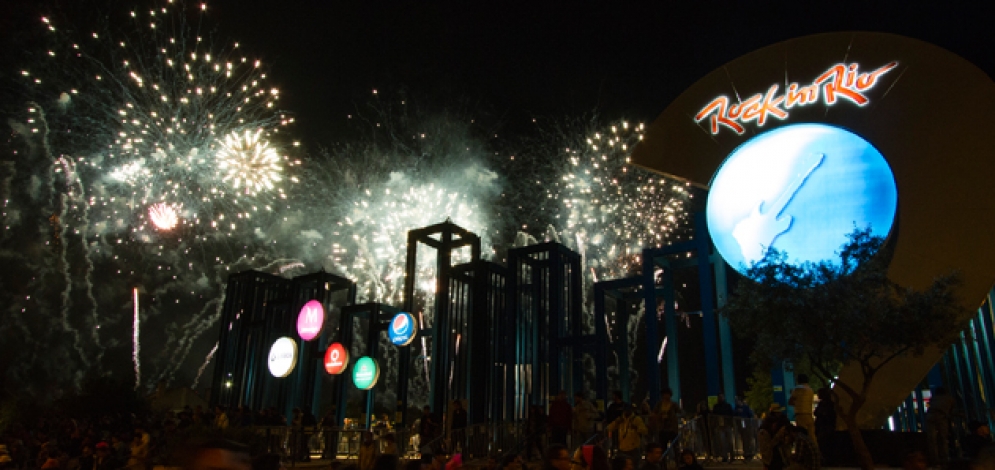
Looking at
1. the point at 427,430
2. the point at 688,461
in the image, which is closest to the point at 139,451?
the point at 427,430

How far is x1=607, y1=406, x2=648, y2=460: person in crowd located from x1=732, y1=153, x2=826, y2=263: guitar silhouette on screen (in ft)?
28.4

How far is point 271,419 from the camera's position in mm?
18922

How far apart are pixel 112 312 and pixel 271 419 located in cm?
4510

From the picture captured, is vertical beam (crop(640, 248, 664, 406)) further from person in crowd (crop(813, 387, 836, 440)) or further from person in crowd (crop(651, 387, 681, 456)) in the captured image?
person in crowd (crop(651, 387, 681, 456))

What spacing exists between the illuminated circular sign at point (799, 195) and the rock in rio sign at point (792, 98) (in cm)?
69

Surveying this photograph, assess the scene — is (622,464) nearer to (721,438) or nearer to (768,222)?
(721,438)

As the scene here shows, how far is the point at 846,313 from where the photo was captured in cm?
1274

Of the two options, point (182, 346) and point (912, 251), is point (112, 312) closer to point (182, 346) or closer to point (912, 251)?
point (182, 346)

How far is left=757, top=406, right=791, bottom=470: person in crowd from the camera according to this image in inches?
357

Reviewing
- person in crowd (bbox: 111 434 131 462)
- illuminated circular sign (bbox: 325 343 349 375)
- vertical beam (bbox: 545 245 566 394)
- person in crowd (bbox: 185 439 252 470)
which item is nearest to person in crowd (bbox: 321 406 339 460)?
illuminated circular sign (bbox: 325 343 349 375)

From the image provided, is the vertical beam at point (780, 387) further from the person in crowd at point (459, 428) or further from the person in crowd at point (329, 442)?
the person in crowd at point (329, 442)

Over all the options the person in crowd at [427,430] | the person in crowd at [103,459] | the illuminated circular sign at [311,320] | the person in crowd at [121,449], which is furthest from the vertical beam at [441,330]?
the person in crowd at [103,459]

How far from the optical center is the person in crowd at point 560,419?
13.9 m

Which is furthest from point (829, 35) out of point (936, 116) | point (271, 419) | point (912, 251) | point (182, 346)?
point (182, 346)
